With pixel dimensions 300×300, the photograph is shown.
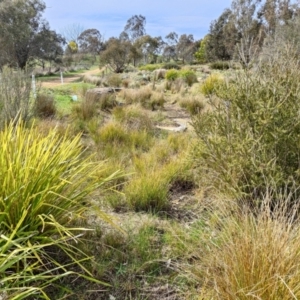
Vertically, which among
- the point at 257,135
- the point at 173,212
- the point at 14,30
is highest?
the point at 14,30

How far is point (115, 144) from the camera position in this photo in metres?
4.15

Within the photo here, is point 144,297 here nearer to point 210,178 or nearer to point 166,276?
point 166,276

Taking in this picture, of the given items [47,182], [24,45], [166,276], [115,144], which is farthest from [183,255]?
[24,45]

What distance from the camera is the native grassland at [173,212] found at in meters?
1.36

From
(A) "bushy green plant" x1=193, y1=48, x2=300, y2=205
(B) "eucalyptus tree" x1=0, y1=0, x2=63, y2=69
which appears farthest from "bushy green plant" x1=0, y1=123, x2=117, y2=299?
(B) "eucalyptus tree" x1=0, y1=0, x2=63, y2=69

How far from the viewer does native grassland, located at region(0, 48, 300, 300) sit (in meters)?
1.36

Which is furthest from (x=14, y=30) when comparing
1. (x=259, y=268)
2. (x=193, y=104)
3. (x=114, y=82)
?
(x=259, y=268)

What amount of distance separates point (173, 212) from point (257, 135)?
2.89ft

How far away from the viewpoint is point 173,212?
8.38 feet

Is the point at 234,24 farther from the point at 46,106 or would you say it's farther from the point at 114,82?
the point at 46,106

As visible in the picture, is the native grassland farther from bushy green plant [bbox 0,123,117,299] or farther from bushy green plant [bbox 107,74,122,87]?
bushy green plant [bbox 107,74,122,87]

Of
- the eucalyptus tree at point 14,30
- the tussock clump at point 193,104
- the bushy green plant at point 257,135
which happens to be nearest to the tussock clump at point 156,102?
the tussock clump at point 193,104

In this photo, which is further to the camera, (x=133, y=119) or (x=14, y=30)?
(x=14, y=30)

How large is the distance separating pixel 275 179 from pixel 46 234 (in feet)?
4.90
